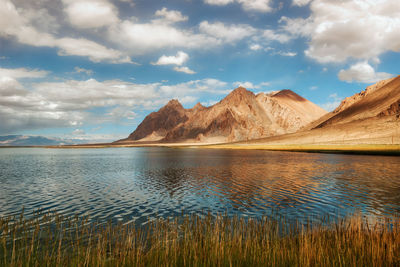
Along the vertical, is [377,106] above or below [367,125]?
above

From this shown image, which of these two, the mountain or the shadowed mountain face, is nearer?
the mountain

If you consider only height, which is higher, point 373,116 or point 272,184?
point 373,116

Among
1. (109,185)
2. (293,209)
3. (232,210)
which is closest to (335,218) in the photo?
(293,209)

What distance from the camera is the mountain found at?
137m

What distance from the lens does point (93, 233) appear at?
1280cm

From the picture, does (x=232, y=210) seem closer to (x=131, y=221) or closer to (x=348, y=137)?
(x=131, y=221)

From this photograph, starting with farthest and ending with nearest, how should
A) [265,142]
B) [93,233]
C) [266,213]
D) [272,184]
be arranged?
[265,142] < [272,184] < [266,213] < [93,233]

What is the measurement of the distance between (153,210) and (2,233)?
821cm

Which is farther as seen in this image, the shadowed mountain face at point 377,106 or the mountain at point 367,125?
the shadowed mountain face at point 377,106

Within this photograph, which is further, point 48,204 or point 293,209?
point 48,204

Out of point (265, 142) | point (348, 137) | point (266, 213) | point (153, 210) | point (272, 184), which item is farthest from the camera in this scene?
point (265, 142)

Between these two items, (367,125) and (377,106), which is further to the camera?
(377,106)

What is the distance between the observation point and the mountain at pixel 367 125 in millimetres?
136625

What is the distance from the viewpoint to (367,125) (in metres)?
153
